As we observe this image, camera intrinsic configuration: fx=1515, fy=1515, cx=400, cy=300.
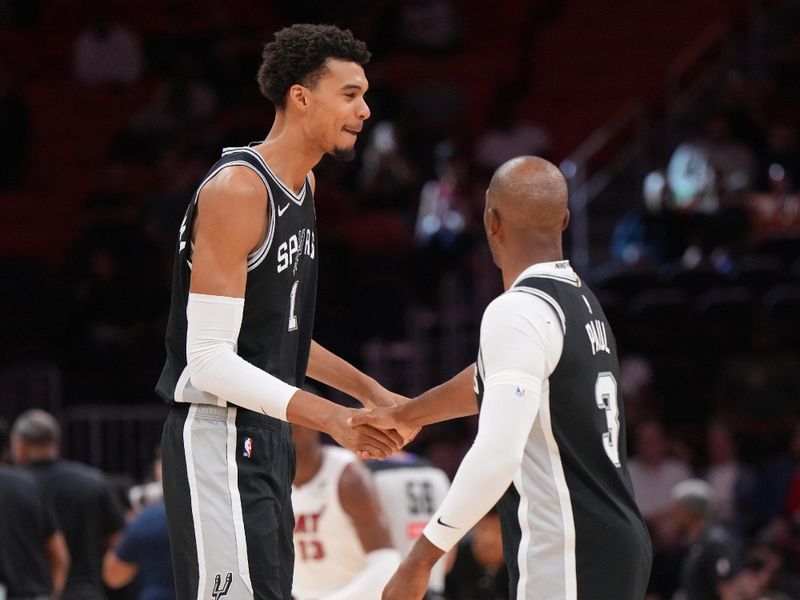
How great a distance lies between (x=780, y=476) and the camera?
1134 centimetres

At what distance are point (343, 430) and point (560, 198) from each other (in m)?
0.94

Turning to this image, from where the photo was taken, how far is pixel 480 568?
415 inches

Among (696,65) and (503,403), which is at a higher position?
(696,65)

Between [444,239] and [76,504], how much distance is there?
541 cm

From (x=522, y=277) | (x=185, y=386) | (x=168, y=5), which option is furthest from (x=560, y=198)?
(x=168, y=5)

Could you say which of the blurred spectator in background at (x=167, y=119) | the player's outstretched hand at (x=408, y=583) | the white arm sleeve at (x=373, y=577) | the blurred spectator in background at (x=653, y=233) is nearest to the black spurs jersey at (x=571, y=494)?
the player's outstretched hand at (x=408, y=583)

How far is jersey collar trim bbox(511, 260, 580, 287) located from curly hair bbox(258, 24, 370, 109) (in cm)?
96

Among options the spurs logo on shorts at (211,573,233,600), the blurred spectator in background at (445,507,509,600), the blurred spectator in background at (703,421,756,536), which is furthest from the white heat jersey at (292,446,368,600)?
the blurred spectator in background at (703,421,756,536)

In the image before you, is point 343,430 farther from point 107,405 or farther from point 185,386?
point 107,405

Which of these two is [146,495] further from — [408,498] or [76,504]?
[408,498]

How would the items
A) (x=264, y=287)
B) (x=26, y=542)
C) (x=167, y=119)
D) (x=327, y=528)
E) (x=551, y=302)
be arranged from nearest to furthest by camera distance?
(x=551, y=302)
(x=264, y=287)
(x=327, y=528)
(x=26, y=542)
(x=167, y=119)

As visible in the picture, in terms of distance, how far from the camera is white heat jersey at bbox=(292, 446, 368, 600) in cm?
691

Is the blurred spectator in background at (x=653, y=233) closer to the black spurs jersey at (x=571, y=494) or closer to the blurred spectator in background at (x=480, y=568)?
the blurred spectator in background at (x=480, y=568)

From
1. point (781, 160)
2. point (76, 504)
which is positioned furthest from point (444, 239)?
point (76, 504)
